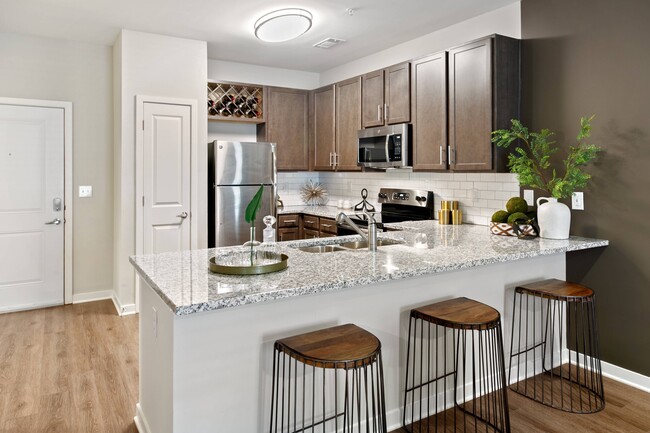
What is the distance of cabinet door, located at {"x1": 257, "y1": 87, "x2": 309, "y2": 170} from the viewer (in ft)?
17.5

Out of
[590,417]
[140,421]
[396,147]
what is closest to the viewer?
[140,421]

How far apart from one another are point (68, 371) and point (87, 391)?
390 millimetres

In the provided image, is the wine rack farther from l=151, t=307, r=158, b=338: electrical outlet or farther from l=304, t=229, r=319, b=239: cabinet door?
l=151, t=307, r=158, b=338: electrical outlet

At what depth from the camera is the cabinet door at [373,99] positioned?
14.4 feet

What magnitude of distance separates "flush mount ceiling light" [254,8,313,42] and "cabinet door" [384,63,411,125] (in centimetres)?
93

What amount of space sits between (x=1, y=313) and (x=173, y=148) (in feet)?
7.33

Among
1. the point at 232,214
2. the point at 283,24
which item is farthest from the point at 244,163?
the point at 283,24

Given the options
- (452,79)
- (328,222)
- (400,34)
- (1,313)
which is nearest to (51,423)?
(1,313)

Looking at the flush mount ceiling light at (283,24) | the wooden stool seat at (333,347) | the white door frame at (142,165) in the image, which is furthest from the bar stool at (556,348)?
the white door frame at (142,165)

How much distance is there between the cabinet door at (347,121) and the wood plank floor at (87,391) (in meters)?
2.63

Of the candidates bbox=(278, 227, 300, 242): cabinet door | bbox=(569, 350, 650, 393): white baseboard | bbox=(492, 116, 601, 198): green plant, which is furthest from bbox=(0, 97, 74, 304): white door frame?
bbox=(569, 350, 650, 393): white baseboard

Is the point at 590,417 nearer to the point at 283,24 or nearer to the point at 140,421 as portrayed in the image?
the point at 140,421

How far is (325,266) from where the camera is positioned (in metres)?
2.22

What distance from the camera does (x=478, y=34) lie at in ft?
12.6
